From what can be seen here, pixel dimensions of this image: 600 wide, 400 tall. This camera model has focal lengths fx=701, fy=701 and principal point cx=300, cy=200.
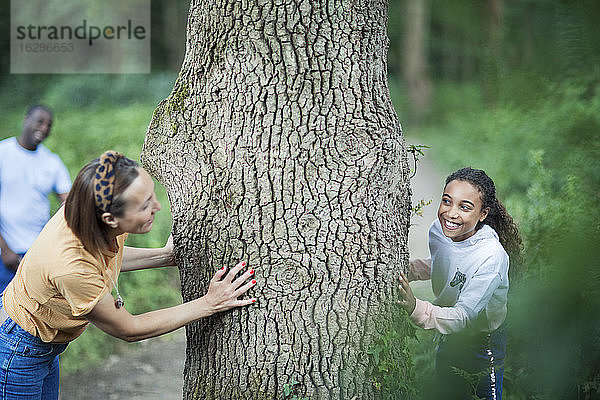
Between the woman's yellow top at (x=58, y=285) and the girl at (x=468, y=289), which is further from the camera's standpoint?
the girl at (x=468, y=289)

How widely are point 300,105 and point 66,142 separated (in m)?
6.37

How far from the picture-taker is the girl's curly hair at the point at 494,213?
3244 millimetres

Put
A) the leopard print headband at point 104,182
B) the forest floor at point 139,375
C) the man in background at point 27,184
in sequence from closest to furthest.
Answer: the leopard print headband at point 104,182 < the man in background at point 27,184 < the forest floor at point 139,375

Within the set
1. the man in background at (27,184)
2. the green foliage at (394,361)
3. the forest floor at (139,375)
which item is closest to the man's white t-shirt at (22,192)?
the man in background at (27,184)

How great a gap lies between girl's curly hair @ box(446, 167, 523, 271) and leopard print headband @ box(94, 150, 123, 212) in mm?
1598

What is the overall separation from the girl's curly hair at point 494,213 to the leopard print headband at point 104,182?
1598 millimetres

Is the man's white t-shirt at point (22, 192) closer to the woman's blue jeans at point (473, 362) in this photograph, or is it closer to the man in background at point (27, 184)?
the man in background at point (27, 184)

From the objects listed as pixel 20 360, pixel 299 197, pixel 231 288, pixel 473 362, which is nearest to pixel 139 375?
pixel 20 360

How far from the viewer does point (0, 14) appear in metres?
13.6

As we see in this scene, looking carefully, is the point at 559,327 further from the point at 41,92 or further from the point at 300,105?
the point at 41,92

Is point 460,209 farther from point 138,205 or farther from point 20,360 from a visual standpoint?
point 20,360

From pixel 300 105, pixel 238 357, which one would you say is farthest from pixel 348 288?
pixel 300 105

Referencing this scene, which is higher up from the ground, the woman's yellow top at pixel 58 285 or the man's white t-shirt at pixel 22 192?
the man's white t-shirt at pixel 22 192

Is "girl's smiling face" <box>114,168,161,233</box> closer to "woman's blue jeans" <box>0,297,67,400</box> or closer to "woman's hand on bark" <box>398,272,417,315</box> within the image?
"woman's blue jeans" <box>0,297,67,400</box>
